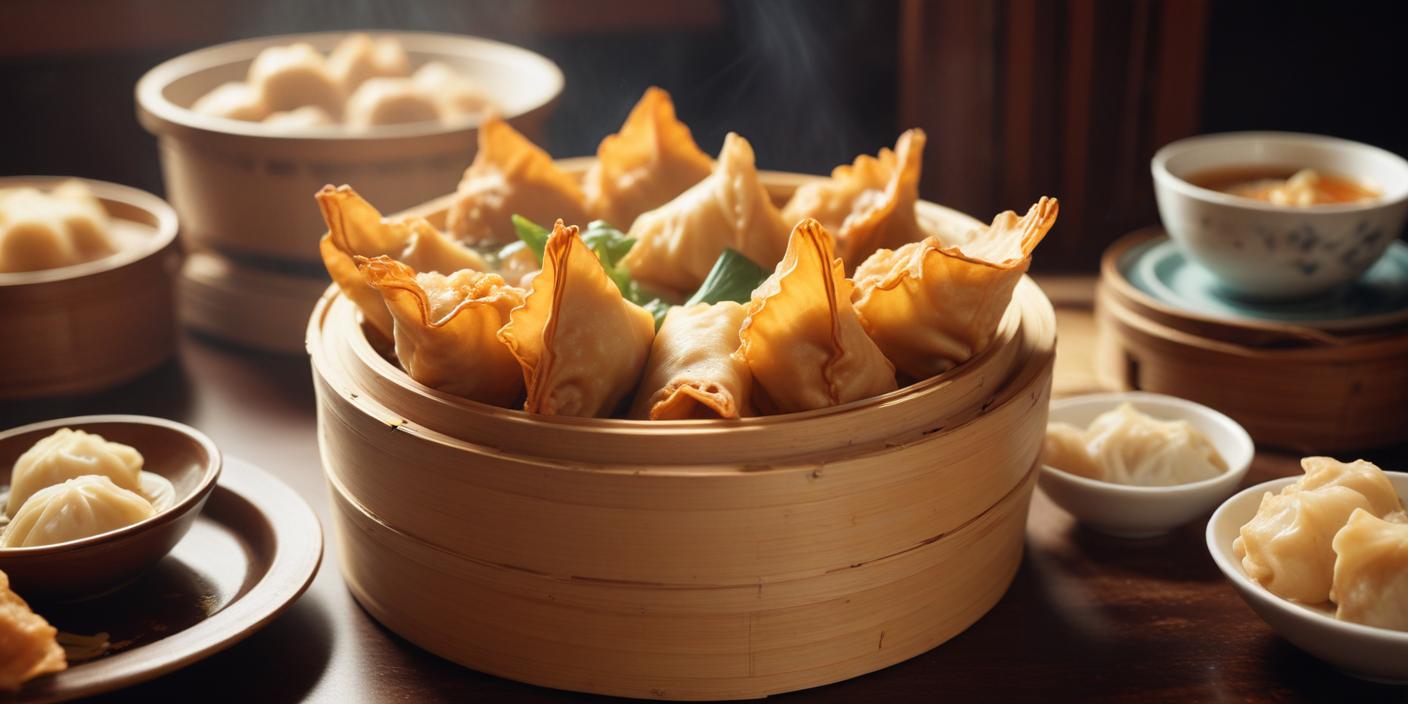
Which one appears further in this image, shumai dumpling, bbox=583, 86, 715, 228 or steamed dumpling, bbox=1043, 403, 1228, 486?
shumai dumpling, bbox=583, 86, 715, 228

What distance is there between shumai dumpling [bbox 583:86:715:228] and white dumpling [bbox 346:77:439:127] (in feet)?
2.11

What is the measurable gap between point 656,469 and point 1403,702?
940 mm

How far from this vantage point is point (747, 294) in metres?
1.96

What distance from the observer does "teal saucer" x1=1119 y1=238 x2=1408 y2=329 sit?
240 centimetres

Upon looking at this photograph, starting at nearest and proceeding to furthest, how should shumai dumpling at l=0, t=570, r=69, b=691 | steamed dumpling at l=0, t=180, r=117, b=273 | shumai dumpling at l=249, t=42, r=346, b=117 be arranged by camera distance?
1. shumai dumpling at l=0, t=570, r=69, b=691
2. steamed dumpling at l=0, t=180, r=117, b=273
3. shumai dumpling at l=249, t=42, r=346, b=117

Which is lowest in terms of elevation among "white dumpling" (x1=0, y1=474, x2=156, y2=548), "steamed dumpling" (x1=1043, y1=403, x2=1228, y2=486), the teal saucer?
"steamed dumpling" (x1=1043, y1=403, x2=1228, y2=486)

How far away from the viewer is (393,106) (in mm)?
2828

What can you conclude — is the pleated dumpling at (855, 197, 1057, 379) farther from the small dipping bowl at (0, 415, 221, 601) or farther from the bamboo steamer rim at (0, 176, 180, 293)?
the bamboo steamer rim at (0, 176, 180, 293)

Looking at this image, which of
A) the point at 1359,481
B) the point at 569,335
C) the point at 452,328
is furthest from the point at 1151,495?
the point at 452,328

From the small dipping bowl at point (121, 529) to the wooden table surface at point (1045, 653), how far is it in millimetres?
162

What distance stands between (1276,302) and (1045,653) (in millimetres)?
1008

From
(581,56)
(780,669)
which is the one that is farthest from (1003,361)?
(581,56)

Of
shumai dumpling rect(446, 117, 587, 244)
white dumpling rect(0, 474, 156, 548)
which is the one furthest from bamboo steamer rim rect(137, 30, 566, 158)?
white dumpling rect(0, 474, 156, 548)

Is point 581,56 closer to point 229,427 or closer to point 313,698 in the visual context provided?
point 229,427
